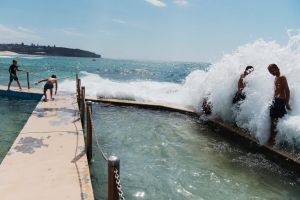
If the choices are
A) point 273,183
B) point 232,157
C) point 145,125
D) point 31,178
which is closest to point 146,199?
point 31,178

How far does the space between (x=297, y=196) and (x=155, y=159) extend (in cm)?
300

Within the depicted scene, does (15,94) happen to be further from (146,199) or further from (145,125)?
(146,199)

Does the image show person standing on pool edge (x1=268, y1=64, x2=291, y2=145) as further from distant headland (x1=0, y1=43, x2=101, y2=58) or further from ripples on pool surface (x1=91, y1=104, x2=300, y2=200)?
distant headland (x1=0, y1=43, x2=101, y2=58)

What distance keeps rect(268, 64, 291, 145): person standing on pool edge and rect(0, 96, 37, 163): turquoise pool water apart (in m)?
6.46

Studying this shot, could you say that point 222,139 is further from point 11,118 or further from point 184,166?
point 11,118

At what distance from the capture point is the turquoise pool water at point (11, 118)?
311 inches

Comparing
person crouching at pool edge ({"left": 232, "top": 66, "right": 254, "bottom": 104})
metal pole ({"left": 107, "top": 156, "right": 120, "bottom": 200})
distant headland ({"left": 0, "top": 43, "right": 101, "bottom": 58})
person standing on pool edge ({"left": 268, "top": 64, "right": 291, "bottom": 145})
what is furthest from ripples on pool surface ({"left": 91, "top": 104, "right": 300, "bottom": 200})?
distant headland ({"left": 0, "top": 43, "right": 101, "bottom": 58})

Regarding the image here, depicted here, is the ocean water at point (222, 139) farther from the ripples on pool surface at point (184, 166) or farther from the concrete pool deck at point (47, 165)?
the concrete pool deck at point (47, 165)

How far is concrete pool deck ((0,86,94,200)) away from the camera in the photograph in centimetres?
431

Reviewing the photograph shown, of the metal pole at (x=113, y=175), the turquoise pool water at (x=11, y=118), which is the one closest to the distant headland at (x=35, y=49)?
the turquoise pool water at (x=11, y=118)

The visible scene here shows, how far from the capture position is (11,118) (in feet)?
34.3

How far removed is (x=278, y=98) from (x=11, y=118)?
8.40 meters

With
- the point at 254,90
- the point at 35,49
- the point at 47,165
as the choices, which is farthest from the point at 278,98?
the point at 35,49

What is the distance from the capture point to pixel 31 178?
4715 mm
